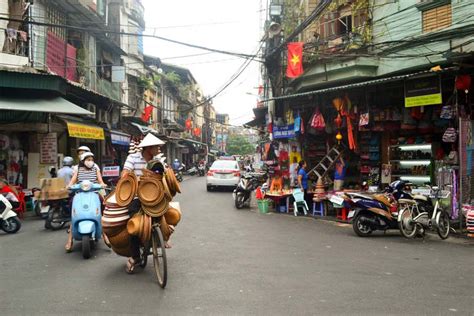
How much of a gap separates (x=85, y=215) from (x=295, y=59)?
864 centimetres

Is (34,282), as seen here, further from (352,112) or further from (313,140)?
(313,140)

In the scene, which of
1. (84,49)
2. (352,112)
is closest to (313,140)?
(352,112)

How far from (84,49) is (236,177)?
894 cm

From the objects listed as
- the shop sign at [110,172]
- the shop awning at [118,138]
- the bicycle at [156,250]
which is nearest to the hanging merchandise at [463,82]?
the bicycle at [156,250]

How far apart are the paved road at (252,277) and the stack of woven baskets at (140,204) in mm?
571

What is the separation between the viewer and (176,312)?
13.7 ft

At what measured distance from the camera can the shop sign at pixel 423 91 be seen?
10.2 m

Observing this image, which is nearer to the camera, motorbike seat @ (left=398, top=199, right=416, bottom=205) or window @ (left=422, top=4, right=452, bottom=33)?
motorbike seat @ (left=398, top=199, right=416, bottom=205)

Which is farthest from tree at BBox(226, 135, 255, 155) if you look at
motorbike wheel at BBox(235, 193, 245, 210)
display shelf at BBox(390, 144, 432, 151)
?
display shelf at BBox(390, 144, 432, 151)

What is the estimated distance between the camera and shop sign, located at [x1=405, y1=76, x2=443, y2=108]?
10.2 metres

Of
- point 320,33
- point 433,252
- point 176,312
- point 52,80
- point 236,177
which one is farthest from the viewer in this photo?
point 236,177

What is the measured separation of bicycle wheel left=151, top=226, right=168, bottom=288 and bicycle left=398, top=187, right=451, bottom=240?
18.4 feet

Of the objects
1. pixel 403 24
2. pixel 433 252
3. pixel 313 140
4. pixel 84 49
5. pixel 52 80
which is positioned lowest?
pixel 433 252

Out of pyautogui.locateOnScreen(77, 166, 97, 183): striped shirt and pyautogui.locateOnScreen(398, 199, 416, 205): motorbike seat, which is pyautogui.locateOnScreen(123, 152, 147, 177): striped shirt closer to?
pyautogui.locateOnScreen(77, 166, 97, 183): striped shirt
